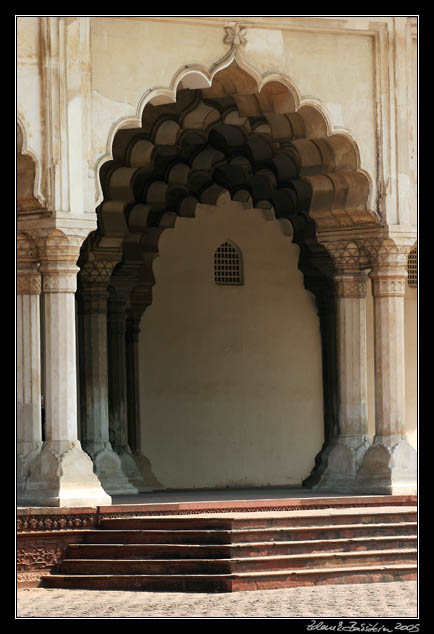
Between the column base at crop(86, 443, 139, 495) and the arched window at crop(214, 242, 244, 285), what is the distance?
395 centimetres

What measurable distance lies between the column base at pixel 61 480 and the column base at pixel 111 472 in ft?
8.43

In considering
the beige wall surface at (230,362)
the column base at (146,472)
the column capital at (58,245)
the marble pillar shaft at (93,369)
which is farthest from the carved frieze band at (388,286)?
the beige wall surface at (230,362)

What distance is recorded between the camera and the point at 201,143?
18.0 meters

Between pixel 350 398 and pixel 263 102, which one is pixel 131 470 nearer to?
pixel 350 398

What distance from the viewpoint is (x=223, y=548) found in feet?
42.4

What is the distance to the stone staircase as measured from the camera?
507 inches

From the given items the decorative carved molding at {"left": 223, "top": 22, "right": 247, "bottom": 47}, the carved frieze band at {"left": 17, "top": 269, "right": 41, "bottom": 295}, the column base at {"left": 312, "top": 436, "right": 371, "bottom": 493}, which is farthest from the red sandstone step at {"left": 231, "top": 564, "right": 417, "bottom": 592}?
the decorative carved molding at {"left": 223, "top": 22, "right": 247, "bottom": 47}

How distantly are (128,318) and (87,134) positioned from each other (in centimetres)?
586

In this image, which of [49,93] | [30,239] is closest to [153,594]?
[30,239]

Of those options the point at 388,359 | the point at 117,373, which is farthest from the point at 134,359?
the point at 388,359

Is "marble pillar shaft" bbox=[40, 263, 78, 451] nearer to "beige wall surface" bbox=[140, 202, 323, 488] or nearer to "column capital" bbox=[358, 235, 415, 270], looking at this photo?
"column capital" bbox=[358, 235, 415, 270]

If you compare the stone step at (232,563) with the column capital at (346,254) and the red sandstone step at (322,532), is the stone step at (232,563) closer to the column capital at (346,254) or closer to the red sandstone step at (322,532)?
the red sandstone step at (322,532)

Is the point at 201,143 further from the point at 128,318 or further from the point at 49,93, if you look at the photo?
the point at 49,93

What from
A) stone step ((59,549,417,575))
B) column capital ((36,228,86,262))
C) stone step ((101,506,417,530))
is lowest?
stone step ((59,549,417,575))
